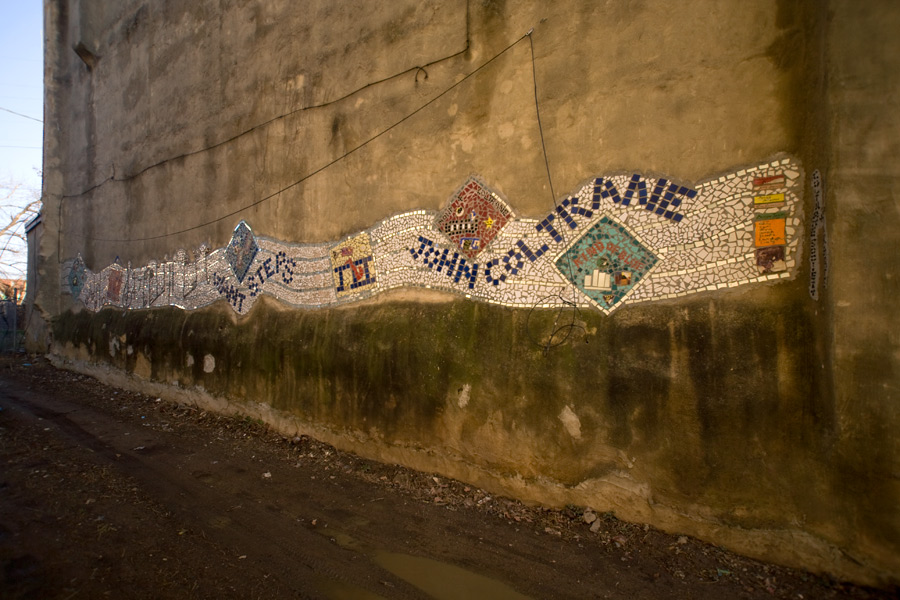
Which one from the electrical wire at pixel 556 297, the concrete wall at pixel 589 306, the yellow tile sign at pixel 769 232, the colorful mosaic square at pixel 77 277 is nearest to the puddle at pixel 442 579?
the concrete wall at pixel 589 306

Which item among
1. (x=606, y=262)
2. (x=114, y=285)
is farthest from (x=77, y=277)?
(x=606, y=262)

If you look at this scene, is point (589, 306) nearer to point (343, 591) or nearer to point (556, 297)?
point (556, 297)

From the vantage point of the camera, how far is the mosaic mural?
3268 millimetres

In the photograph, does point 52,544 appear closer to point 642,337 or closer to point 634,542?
point 634,542

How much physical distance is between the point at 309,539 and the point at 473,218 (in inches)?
117

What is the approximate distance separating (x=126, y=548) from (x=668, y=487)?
12.4 ft

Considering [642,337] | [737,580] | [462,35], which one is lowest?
[737,580]

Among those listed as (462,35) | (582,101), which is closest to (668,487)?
(582,101)

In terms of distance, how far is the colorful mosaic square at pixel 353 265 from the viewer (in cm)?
541

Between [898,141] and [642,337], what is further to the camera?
[642,337]

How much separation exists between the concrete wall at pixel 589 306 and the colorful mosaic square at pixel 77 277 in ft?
19.7

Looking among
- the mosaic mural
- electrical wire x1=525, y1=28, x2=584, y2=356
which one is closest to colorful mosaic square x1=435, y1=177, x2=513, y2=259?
the mosaic mural

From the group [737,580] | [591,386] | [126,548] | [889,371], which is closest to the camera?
[889,371]

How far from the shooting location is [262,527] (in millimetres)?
3828
